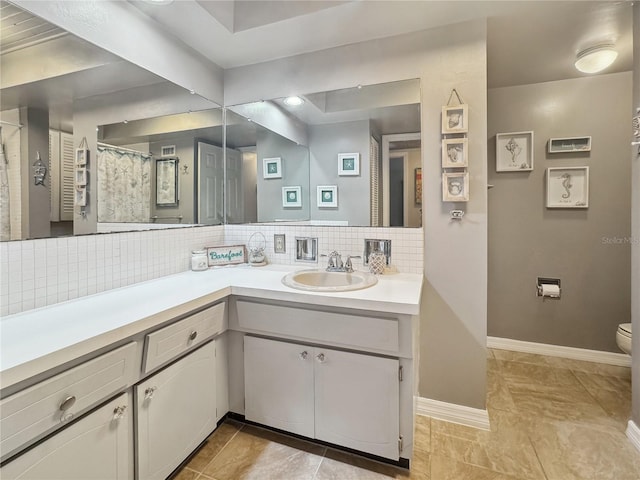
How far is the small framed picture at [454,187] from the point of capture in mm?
1707

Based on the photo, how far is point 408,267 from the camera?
185 cm

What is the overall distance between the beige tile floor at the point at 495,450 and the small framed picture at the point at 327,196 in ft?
4.59

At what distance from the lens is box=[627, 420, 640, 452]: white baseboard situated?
1583 mm

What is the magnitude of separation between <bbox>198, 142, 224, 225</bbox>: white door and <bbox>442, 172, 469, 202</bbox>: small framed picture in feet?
5.10

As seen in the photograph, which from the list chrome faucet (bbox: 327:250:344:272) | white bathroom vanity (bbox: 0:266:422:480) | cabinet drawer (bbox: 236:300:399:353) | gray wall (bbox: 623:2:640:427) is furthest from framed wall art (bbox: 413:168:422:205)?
gray wall (bbox: 623:2:640:427)

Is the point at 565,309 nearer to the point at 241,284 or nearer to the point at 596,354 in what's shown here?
the point at 596,354

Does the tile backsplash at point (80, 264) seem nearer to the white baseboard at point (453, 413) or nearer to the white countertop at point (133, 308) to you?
the white countertop at point (133, 308)

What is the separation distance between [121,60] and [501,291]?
10.5ft

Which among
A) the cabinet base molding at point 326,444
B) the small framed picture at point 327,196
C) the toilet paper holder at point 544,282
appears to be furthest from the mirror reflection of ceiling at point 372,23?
the cabinet base molding at point 326,444

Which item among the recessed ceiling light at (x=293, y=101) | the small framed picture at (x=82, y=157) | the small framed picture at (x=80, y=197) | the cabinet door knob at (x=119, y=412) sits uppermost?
the recessed ceiling light at (x=293, y=101)

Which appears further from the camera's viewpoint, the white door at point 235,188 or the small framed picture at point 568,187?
the small framed picture at point 568,187

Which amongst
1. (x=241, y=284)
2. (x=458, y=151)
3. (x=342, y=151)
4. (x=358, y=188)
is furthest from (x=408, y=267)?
(x=241, y=284)

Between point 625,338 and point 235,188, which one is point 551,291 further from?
point 235,188

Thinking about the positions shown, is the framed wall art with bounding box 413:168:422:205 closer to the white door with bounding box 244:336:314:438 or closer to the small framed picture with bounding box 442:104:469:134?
the small framed picture with bounding box 442:104:469:134
